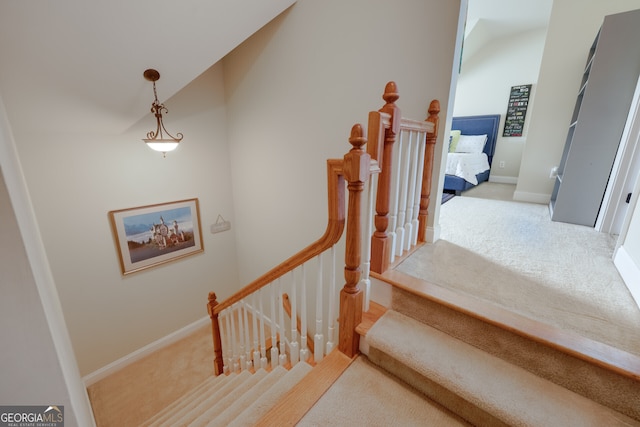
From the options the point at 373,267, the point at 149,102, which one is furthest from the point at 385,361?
the point at 149,102

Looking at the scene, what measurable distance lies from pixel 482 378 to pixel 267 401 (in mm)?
956

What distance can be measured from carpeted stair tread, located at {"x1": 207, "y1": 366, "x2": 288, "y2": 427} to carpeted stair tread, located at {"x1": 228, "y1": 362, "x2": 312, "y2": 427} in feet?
0.27

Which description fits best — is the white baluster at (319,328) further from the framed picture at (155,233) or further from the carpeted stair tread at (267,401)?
the framed picture at (155,233)

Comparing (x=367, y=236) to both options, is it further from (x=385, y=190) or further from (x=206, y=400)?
(x=206, y=400)

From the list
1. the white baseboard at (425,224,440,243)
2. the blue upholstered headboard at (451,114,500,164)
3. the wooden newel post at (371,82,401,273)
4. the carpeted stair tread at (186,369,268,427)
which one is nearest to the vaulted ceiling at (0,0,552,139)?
the wooden newel post at (371,82,401,273)

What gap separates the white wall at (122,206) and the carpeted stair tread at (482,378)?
253 centimetres

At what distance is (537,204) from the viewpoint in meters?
2.86

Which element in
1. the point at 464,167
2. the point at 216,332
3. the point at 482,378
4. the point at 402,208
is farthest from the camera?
the point at 464,167

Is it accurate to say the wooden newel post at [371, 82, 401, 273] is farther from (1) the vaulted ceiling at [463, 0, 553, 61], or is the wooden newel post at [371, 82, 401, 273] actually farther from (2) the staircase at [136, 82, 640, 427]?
(1) the vaulted ceiling at [463, 0, 553, 61]

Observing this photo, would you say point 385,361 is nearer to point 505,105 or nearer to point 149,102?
point 149,102

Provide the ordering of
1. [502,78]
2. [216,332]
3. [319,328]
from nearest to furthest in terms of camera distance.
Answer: [319,328] < [216,332] < [502,78]

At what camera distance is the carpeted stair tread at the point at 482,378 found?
0.85 m

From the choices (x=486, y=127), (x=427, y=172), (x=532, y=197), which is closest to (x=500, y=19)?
(x=486, y=127)

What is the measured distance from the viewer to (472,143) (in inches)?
175
